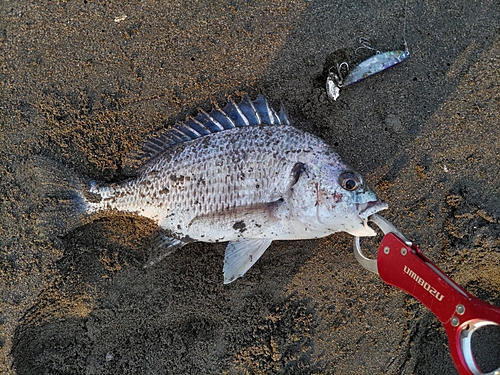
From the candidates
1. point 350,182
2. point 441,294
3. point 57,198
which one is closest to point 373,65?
point 350,182

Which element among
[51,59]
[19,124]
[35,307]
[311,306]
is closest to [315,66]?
[311,306]

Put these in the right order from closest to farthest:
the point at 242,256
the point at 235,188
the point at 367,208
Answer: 1. the point at 367,208
2. the point at 235,188
3. the point at 242,256

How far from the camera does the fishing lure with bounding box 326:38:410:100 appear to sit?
3482 millimetres

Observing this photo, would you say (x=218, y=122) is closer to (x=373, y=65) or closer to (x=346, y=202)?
(x=346, y=202)

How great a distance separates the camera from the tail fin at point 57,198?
10.9 ft

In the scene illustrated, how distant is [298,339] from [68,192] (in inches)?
95.9

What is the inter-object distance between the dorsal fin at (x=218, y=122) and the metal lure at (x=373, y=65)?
758 millimetres

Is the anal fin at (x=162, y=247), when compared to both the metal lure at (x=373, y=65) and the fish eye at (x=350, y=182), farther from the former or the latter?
the metal lure at (x=373, y=65)

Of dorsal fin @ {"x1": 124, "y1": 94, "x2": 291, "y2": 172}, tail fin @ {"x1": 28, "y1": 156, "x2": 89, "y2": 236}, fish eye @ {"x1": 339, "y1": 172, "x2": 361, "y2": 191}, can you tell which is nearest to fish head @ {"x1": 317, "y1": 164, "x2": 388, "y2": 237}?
fish eye @ {"x1": 339, "y1": 172, "x2": 361, "y2": 191}

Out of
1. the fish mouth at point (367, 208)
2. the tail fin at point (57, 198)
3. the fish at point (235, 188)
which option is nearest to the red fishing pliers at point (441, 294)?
the fish mouth at point (367, 208)

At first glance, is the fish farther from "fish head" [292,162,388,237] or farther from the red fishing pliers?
the red fishing pliers

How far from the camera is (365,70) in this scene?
349cm

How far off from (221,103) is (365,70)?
137cm

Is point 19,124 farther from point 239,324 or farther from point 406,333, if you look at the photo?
point 406,333
